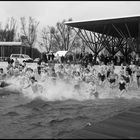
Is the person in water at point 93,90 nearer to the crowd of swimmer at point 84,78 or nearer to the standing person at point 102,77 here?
the crowd of swimmer at point 84,78

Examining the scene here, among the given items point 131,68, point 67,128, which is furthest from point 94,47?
point 67,128

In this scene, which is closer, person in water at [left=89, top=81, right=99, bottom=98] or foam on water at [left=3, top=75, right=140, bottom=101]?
person in water at [left=89, top=81, right=99, bottom=98]

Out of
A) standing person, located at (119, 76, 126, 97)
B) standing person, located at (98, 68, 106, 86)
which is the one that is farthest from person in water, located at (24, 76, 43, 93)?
standing person, located at (119, 76, 126, 97)

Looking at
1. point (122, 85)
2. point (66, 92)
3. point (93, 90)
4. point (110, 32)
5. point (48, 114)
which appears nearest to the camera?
point (48, 114)

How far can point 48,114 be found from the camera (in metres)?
11.0

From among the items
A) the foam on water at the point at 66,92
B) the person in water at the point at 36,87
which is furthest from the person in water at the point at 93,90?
the person in water at the point at 36,87

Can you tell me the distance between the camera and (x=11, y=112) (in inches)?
448

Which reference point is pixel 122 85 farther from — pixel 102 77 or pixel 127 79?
pixel 102 77

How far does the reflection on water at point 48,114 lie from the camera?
27.1ft

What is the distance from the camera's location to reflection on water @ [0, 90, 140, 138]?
8.27 meters

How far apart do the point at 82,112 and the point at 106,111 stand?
98 cm

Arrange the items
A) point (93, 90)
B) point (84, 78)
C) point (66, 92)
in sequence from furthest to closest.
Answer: point (66, 92) → point (84, 78) → point (93, 90)

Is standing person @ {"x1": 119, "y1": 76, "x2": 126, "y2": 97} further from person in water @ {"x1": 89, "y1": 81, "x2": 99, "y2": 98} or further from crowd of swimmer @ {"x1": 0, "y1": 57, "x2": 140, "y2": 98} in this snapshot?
person in water @ {"x1": 89, "y1": 81, "x2": 99, "y2": 98}

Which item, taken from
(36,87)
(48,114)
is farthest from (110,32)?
(48,114)
